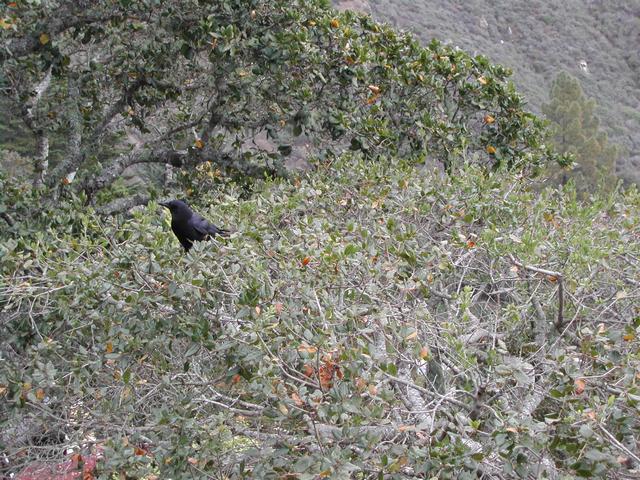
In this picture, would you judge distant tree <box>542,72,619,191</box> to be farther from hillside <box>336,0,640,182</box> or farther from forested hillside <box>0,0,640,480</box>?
forested hillside <box>0,0,640,480</box>

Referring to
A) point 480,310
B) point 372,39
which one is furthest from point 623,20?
point 480,310

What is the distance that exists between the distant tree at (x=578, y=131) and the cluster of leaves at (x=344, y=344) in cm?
1951

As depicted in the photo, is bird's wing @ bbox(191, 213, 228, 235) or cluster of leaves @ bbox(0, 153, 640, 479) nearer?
cluster of leaves @ bbox(0, 153, 640, 479)

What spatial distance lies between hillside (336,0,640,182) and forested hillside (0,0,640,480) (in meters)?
22.7

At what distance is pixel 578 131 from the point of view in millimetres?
23844

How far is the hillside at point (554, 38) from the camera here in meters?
29.2

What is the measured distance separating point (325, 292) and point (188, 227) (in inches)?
45.8

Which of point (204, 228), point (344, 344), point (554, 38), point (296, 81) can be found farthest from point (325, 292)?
point (554, 38)

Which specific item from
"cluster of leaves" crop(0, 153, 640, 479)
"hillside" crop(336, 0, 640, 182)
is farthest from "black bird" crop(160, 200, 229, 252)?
"hillside" crop(336, 0, 640, 182)

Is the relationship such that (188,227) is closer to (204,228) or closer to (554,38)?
(204,228)

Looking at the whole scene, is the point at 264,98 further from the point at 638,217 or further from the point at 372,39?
the point at 638,217

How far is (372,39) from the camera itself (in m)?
6.18

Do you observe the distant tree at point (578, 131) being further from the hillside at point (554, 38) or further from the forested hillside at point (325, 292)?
the forested hillside at point (325, 292)

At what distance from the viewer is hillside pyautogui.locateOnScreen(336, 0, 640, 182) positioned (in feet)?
95.7
